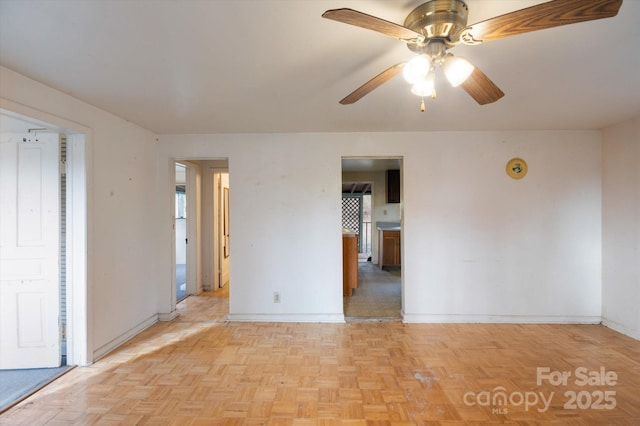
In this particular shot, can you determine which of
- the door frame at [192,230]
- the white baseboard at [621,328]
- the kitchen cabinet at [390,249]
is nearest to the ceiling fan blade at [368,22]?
the white baseboard at [621,328]

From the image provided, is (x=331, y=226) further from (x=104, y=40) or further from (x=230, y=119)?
(x=104, y=40)

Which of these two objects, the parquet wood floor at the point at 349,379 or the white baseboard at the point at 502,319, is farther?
the white baseboard at the point at 502,319

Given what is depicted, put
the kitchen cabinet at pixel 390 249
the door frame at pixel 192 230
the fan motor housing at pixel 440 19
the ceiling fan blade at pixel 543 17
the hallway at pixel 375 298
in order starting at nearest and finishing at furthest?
the ceiling fan blade at pixel 543 17 < the fan motor housing at pixel 440 19 < the hallway at pixel 375 298 < the door frame at pixel 192 230 < the kitchen cabinet at pixel 390 249

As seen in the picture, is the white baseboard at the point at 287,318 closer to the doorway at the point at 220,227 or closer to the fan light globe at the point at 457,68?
the doorway at the point at 220,227

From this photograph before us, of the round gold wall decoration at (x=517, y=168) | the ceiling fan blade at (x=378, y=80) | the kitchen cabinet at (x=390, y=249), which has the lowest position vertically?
the kitchen cabinet at (x=390, y=249)

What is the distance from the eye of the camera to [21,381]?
208cm

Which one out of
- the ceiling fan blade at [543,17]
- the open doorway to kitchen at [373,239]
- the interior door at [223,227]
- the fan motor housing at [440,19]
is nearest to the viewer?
the ceiling fan blade at [543,17]

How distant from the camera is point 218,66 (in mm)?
1702

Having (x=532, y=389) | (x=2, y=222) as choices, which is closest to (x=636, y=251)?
(x=532, y=389)

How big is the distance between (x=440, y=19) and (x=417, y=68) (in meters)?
0.19

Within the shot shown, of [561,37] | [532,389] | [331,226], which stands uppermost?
[561,37]

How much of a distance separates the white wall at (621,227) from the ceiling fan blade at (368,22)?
122 inches

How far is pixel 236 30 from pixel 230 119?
1439mm

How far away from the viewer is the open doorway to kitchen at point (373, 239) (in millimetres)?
3716
